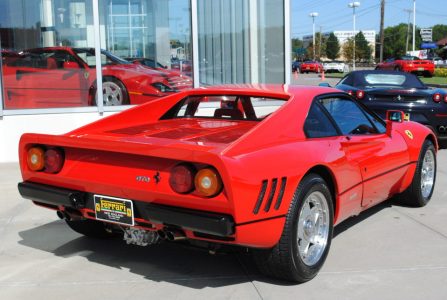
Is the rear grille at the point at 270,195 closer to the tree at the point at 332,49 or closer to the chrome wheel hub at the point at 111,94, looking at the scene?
the chrome wheel hub at the point at 111,94

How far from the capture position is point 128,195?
364cm

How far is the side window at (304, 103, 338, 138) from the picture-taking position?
412 centimetres

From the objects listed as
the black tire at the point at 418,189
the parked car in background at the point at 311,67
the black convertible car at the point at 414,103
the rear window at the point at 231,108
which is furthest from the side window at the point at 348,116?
the parked car in background at the point at 311,67

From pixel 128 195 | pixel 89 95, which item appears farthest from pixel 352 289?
pixel 89 95

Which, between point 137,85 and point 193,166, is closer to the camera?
point 193,166

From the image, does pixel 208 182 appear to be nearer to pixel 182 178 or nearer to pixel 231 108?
pixel 182 178

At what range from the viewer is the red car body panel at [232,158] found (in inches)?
132

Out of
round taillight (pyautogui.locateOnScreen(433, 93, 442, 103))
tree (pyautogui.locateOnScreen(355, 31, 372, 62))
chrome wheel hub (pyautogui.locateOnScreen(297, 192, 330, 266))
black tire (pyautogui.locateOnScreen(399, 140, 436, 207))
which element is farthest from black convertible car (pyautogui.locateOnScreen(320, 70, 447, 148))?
tree (pyautogui.locateOnScreen(355, 31, 372, 62))

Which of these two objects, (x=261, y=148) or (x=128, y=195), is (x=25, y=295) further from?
(x=261, y=148)

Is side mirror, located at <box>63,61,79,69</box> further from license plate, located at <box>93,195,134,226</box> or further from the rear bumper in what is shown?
license plate, located at <box>93,195,134,226</box>

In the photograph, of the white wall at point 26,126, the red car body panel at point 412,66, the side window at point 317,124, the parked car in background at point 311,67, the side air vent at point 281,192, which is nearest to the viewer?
the side air vent at point 281,192

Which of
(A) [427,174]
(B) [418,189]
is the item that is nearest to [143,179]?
(B) [418,189]

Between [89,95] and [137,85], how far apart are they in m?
0.86

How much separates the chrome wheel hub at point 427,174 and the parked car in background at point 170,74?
16.9 feet
